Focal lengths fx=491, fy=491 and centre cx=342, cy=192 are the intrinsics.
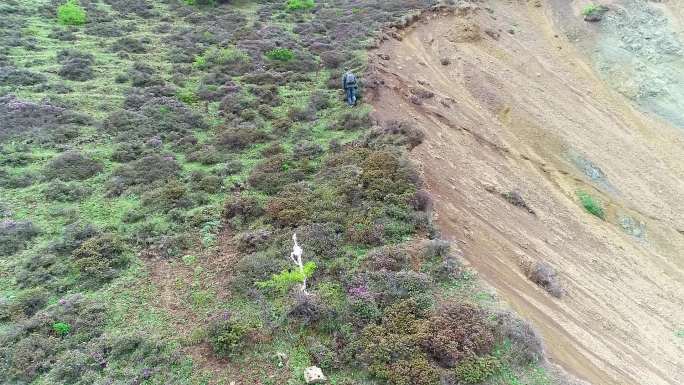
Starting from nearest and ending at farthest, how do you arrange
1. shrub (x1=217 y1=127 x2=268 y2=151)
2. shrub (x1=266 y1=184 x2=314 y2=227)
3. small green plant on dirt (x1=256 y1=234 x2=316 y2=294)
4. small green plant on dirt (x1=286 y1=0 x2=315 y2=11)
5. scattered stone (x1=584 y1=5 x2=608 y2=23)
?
small green plant on dirt (x1=256 y1=234 x2=316 y2=294) → shrub (x1=266 y1=184 x2=314 y2=227) → shrub (x1=217 y1=127 x2=268 y2=151) → scattered stone (x1=584 y1=5 x2=608 y2=23) → small green plant on dirt (x1=286 y1=0 x2=315 y2=11)

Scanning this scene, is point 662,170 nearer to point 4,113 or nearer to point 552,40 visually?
point 552,40

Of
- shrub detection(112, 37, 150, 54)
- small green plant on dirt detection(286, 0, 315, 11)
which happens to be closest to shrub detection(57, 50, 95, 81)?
shrub detection(112, 37, 150, 54)

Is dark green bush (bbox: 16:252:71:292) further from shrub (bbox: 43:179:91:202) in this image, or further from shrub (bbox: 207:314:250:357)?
shrub (bbox: 207:314:250:357)

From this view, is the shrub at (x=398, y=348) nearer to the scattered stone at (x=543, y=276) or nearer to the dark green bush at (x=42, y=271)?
the scattered stone at (x=543, y=276)

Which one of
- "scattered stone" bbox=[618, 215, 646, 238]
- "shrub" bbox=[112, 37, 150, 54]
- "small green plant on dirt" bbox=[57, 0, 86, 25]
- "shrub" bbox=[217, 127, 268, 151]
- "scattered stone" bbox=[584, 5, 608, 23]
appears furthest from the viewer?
"scattered stone" bbox=[584, 5, 608, 23]

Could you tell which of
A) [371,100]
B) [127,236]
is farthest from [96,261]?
[371,100]

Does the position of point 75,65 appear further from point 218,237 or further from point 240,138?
point 218,237

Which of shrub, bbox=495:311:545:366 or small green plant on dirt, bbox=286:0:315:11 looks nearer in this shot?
shrub, bbox=495:311:545:366

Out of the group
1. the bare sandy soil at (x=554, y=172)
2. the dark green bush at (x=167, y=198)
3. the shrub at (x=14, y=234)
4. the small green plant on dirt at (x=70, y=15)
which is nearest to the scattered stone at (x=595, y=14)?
the bare sandy soil at (x=554, y=172)
